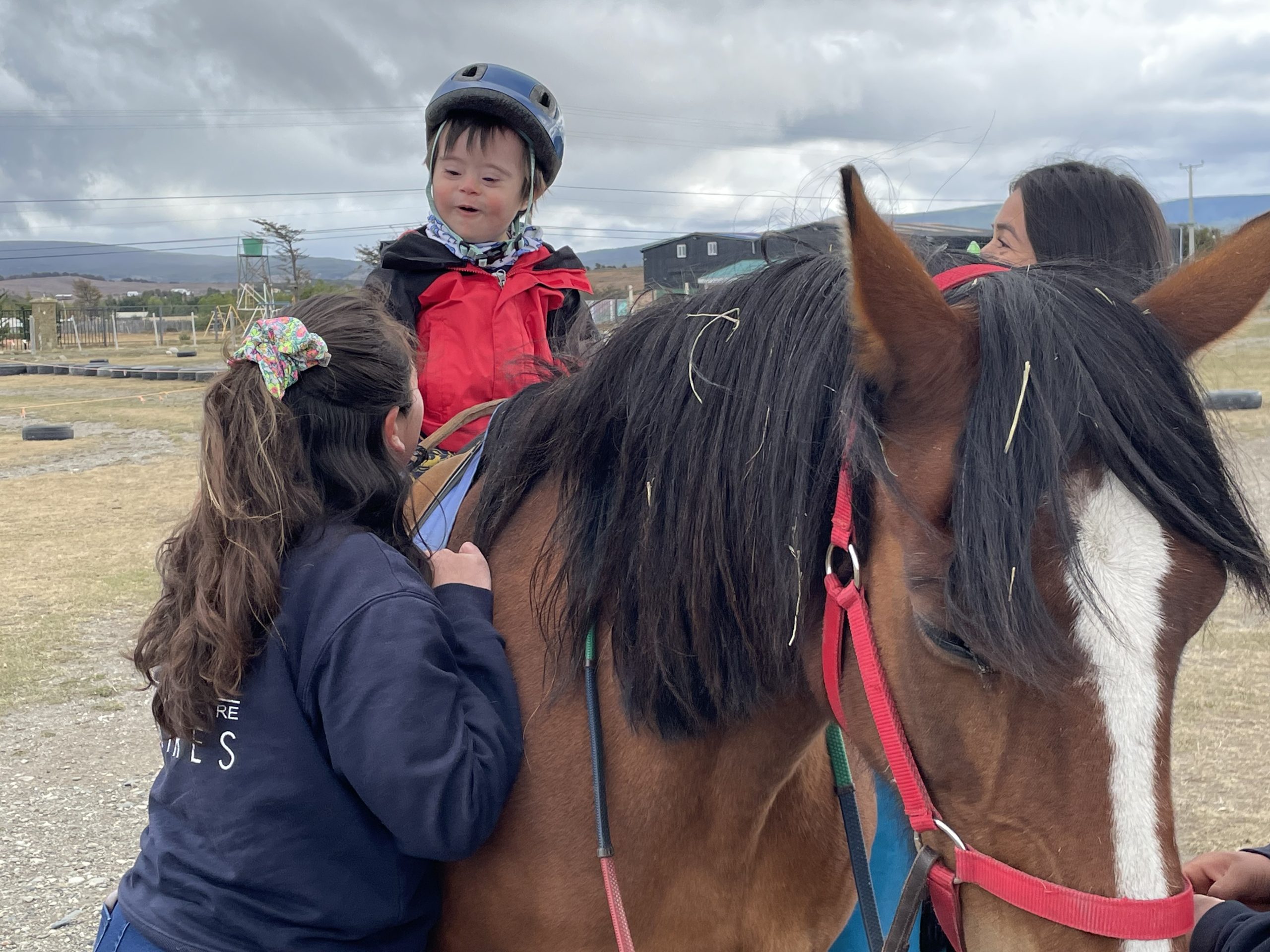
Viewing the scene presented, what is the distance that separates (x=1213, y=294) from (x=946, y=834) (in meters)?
0.85

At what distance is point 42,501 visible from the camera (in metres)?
10.2

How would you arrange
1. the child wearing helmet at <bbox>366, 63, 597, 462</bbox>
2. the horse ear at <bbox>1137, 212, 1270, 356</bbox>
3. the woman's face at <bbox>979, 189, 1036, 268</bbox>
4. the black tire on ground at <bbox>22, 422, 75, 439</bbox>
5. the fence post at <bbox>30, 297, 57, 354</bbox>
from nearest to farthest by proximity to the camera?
1. the horse ear at <bbox>1137, 212, 1270, 356</bbox>
2. the child wearing helmet at <bbox>366, 63, 597, 462</bbox>
3. the woman's face at <bbox>979, 189, 1036, 268</bbox>
4. the black tire on ground at <bbox>22, 422, 75, 439</bbox>
5. the fence post at <bbox>30, 297, 57, 354</bbox>

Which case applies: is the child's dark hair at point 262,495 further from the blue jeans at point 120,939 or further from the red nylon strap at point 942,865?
the red nylon strap at point 942,865

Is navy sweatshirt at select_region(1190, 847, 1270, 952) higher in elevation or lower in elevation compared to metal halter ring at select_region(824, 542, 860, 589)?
lower

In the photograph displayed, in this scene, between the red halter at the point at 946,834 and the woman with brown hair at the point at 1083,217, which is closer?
the red halter at the point at 946,834

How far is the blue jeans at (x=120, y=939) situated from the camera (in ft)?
5.13

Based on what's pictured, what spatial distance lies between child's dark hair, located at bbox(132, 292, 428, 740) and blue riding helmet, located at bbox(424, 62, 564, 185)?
3.11 ft

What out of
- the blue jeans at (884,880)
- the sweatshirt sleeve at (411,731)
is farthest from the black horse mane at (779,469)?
the blue jeans at (884,880)

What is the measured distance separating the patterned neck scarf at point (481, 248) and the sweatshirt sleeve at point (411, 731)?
127cm

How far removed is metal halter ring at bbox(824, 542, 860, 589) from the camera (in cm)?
129

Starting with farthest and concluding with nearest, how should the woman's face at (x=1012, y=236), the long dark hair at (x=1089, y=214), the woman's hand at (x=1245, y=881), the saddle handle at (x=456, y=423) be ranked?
the woman's face at (x=1012, y=236) < the long dark hair at (x=1089, y=214) < the saddle handle at (x=456, y=423) < the woman's hand at (x=1245, y=881)

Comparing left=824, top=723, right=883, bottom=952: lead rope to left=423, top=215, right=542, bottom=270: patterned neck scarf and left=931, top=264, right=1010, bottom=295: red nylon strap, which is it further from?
left=423, top=215, right=542, bottom=270: patterned neck scarf

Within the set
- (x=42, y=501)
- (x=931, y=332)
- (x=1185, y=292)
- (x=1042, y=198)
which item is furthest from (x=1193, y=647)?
(x=42, y=501)

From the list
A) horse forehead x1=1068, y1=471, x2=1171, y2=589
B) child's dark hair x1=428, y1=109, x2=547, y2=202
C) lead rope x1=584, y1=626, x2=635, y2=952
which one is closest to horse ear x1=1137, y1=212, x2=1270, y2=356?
horse forehead x1=1068, y1=471, x2=1171, y2=589
